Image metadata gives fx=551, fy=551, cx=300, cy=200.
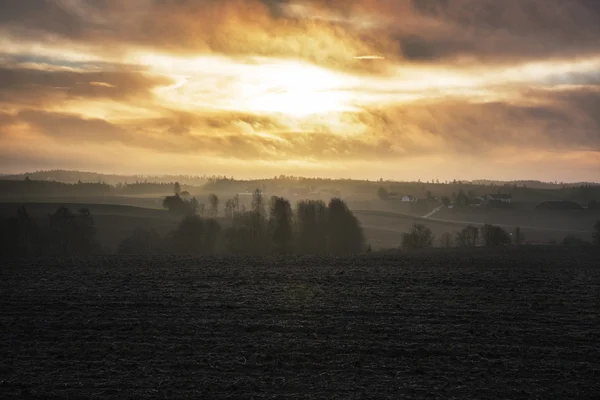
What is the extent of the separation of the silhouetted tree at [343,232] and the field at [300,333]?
134 ft

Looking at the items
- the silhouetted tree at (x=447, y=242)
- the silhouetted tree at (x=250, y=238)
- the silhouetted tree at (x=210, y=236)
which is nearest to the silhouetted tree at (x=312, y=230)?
the silhouetted tree at (x=250, y=238)

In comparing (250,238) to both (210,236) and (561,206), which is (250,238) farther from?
(561,206)

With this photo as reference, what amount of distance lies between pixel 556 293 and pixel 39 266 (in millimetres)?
31705

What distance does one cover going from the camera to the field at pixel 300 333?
634 inches

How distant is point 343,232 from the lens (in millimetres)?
77500

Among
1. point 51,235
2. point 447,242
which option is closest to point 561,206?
point 447,242

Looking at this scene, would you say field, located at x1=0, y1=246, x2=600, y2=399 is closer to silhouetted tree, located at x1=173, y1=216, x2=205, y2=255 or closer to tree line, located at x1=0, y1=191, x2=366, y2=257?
tree line, located at x1=0, y1=191, x2=366, y2=257

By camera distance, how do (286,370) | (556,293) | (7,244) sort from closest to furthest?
(286,370) < (556,293) < (7,244)

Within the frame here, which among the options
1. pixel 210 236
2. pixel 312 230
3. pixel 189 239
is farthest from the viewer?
pixel 312 230

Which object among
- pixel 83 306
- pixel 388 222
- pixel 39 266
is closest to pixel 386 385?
pixel 83 306

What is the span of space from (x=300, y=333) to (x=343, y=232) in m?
56.9

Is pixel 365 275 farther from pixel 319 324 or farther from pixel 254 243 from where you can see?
pixel 254 243

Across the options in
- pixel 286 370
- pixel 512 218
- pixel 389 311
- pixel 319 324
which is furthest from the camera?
pixel 512 218

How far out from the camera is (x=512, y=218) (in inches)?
5925
